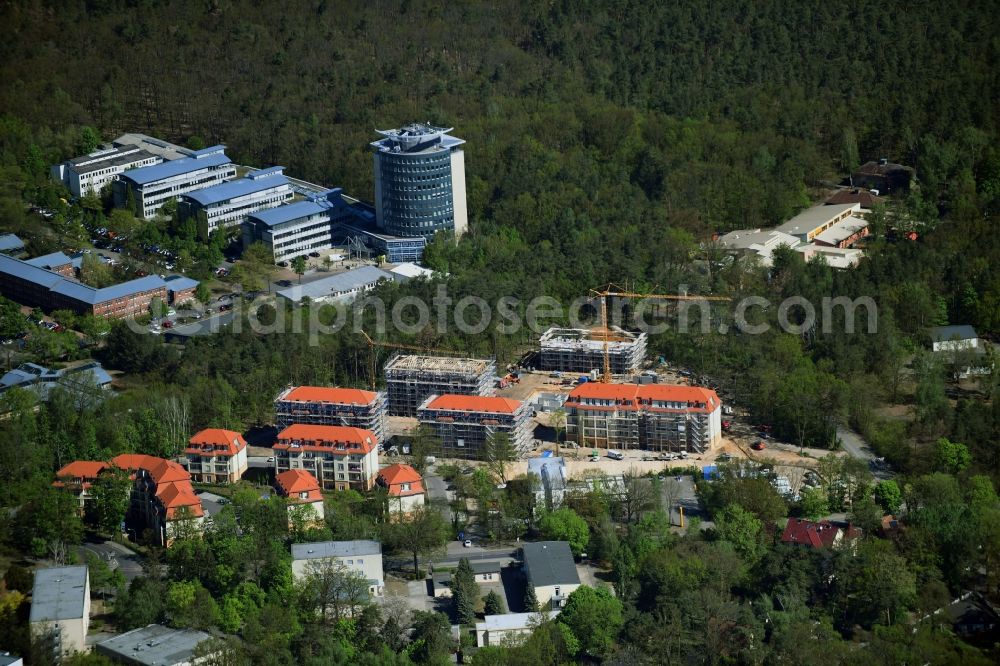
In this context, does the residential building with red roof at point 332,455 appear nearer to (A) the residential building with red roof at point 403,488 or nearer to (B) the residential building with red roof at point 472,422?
(A) the residential building with red roof at point 403,488

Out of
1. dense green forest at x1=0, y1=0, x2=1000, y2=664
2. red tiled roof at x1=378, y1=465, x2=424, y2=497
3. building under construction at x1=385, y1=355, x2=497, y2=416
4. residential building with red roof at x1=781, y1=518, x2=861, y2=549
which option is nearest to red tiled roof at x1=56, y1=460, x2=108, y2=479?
dense green forest at x1=0, y1=0, x2=1000, y2=664

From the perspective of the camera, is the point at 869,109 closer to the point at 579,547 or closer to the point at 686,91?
the point at 686,91

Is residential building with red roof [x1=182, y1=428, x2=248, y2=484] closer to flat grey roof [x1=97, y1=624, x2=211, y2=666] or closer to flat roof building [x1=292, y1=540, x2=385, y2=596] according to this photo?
flat roof building [x1=292, y1=540, x2=385, y2=596]

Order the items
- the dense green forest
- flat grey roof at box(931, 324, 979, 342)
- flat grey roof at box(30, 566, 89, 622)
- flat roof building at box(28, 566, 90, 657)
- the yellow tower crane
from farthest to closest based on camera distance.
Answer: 1. the yellow tower crane
2. flat grey roof at box(931, 324, 979, 342)
3. the dense green forest
4. flat grey roof at box(30, 566, 89, 622)
5. flat roof building at box(28, 566, 90, 657)

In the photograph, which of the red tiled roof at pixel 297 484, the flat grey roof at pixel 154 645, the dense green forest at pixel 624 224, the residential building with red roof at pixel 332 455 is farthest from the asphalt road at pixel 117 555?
the residential building with red roof at pixel 332 455

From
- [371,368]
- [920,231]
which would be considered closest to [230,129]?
[371,368]

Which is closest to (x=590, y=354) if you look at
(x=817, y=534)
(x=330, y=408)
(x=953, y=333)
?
(x=330, y=408)
